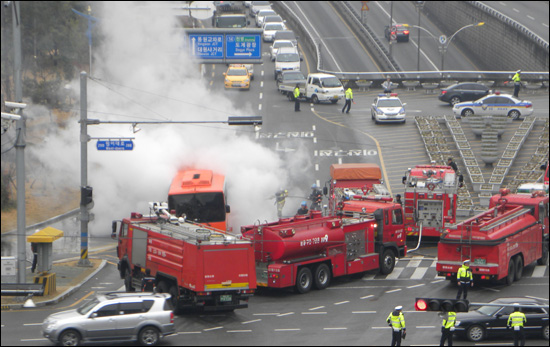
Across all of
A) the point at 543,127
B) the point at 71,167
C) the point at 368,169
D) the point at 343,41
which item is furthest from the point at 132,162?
the point at 343,41

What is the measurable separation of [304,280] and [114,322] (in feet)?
28.4

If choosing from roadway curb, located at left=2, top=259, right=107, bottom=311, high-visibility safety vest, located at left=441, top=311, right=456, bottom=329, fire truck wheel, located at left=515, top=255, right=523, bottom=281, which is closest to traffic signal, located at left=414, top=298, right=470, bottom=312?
high-visibility safety vest, located at left=441, top=311, right=456, bottom=329

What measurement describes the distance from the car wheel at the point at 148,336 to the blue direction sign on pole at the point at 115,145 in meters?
12.3

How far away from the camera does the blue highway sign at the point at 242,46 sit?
161ft

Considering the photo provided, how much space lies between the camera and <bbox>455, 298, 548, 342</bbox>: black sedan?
24.3 meters

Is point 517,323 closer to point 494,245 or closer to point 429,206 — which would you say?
point 494,245

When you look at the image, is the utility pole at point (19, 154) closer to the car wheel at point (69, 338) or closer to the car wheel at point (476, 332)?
the car wheel at point (69, 338)

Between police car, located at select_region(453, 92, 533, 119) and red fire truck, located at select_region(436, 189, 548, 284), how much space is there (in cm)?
2259

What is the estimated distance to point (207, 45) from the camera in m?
48.9

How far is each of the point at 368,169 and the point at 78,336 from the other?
18.5 m

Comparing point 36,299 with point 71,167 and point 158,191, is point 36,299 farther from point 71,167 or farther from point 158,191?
point 71,167

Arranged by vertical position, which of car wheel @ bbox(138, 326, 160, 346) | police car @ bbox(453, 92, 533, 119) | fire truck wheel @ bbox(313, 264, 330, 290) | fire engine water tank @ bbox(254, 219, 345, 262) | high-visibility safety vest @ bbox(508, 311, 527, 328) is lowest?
car wheel @ bbox(138, 326, 160, 346)

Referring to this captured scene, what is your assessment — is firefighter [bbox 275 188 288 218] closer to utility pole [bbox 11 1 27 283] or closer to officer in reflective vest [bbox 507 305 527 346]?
utility pole [bbox 11 1 27 283]

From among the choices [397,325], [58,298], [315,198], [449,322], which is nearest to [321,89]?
[315,198]
